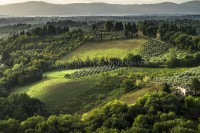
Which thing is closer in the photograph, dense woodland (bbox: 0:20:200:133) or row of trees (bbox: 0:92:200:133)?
row of trees (bbox: 0:92:200:133)

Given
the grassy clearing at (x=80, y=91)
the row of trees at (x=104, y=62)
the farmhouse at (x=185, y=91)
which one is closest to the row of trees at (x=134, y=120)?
the farmhouse at (x=185, y=91)

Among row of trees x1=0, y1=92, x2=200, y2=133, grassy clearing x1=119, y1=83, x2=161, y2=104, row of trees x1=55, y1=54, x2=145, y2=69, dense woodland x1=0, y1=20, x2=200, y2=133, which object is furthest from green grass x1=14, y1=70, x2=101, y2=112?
row of trees x1=0, y1=92, x2=200, y2=133

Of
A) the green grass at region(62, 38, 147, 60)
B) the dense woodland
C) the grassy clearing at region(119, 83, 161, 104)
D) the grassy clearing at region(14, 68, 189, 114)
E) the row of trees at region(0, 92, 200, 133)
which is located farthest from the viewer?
the green grass at region(62, 38, 147, 60)

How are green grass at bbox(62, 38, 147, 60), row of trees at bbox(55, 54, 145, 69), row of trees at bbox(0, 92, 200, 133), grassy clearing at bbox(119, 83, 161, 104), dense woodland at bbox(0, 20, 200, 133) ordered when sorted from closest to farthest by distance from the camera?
row of trees at bbox(0, 92, 200, 133) < dense woodland at bbox(0, 20, 200, 133) < grassy clearing at bbox(119, 83, 161, 104) < row of trees at bbox(55, 54, 145, 69) < green grass at bbox(62, 38, 147, 60)

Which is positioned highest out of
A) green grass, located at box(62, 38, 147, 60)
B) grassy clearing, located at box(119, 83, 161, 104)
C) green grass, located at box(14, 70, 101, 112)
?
green grass, located at box(62, 38, 147, 60)

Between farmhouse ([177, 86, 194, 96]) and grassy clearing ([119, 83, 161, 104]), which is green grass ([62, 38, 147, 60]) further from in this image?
farmhouse ([177, 86, 194, 96])

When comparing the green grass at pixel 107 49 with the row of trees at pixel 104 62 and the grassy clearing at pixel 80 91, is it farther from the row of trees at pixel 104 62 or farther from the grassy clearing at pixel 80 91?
the grassy clearing at pixel 80 91

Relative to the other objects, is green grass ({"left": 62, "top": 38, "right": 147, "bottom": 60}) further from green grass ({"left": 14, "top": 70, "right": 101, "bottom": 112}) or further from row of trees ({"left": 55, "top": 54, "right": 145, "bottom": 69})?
green grass ({"left": 14, "top": 70, "right": 101, "bottom": 112})

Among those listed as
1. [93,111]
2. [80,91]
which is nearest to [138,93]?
[80,91]

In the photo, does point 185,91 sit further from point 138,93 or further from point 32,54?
point 32,54

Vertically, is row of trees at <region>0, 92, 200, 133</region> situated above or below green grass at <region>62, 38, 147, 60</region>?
below
